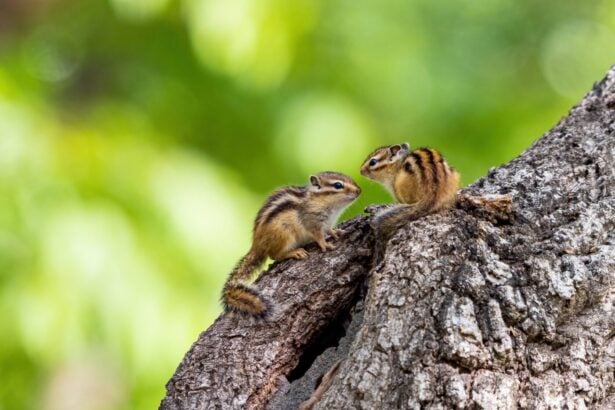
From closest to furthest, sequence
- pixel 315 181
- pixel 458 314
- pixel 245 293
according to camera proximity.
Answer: pixel 458 314, pixel 245 293, pixel 315 181

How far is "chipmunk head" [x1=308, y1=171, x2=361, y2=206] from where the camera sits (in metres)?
4.54

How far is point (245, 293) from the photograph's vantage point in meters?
3.74

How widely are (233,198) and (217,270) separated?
594 mm

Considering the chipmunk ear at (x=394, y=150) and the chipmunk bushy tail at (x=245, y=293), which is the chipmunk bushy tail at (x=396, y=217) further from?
the chipmunk ear at (x=394, y=150)

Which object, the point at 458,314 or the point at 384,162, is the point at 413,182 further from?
the point at 458,314

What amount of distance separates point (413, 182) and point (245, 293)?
617 millimetres

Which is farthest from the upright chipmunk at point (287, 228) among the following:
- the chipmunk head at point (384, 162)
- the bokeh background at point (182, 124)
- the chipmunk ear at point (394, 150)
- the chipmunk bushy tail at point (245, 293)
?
the bokeh background at point (182, 124)

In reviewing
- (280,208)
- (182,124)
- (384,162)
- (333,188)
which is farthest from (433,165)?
(182,124)

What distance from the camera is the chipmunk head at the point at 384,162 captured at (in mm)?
4172

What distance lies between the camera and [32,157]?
661 centimetres

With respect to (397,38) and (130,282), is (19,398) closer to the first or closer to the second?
(130,282)

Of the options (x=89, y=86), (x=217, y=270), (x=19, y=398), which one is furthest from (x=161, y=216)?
(x=89, y=86)

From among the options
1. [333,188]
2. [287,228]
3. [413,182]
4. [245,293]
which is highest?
[333,188]

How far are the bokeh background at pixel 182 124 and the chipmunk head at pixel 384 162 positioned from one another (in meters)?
1.19
